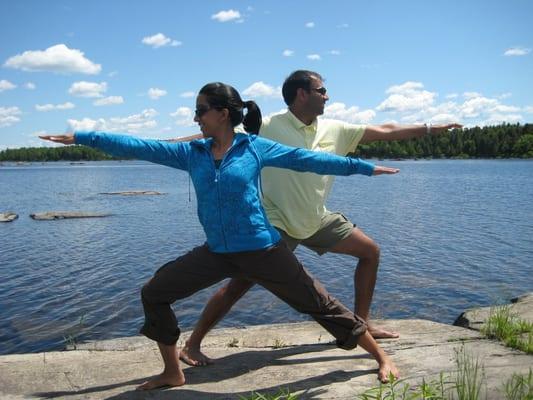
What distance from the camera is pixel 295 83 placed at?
203 inches

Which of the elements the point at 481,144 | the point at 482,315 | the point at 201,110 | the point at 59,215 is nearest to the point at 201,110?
the point at 201,110

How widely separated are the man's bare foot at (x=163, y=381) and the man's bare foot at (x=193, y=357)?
2.00 feet

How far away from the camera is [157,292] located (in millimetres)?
4266

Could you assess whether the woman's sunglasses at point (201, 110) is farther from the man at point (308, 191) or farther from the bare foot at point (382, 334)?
the bare foot at point (382, 334)

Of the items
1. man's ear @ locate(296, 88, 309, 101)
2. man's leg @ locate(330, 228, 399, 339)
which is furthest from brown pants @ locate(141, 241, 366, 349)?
man's ear @ locate(296, 88, 309, 101)

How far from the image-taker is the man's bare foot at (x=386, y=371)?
4.48 m

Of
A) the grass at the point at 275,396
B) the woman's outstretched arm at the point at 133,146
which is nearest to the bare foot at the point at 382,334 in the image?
the grass at the point at 275,396

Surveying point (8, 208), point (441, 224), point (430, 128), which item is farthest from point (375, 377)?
point (8, 208)

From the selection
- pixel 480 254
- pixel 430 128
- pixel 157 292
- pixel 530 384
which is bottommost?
pixel 480 254

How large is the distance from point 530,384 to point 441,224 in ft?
71.6

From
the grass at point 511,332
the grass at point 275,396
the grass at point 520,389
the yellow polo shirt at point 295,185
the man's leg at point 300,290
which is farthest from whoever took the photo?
the grass at point 511,332

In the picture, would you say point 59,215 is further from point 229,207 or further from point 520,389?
point 520,389

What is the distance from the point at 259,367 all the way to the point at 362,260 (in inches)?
59.2

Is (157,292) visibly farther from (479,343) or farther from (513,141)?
(513,141)
